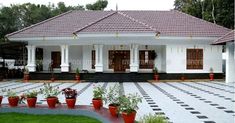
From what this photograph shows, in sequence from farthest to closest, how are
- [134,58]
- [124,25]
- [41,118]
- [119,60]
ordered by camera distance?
1. [119,60]
2. [134,58]
3. [124,25]
4. [41,118]

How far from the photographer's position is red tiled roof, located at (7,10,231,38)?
1962 centimetres

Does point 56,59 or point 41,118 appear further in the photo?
point 56,59

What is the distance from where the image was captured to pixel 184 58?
2100cm

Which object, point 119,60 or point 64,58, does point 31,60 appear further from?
point 119,60

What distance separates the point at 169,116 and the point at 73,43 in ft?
45.2

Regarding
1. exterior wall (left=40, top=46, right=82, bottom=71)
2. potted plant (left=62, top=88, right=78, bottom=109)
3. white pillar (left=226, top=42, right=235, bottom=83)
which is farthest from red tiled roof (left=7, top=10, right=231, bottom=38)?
potted plant (left=62, top=88, right=78, bottom=109)

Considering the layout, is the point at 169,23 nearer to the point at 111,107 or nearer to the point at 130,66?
the point at 130,66

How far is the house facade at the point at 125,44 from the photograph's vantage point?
1986 cm

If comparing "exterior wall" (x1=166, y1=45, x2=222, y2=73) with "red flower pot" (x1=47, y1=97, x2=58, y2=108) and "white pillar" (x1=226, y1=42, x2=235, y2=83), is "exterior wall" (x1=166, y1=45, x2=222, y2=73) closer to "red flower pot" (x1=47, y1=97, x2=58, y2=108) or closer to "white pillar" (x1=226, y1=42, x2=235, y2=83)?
"white pillar" (x1=226, y1=42, x2=235, y2=83)

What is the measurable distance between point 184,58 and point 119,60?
13.6 ft

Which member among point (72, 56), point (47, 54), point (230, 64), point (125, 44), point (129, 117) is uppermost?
point (125, 44)

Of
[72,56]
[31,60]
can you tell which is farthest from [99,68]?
[31,60]

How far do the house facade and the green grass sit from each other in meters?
11.2

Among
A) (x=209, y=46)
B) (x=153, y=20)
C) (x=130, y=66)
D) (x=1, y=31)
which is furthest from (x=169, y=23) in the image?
(x=1, y=31)
